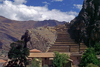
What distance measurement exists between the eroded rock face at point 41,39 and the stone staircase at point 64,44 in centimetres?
310

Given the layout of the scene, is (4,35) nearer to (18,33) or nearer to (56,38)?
(18,33)

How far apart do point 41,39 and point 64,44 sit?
1078 centimetres

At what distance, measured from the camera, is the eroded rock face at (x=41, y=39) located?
64438 millimetres

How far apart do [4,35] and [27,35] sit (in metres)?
98.2

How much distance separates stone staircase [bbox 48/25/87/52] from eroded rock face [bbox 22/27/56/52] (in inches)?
122

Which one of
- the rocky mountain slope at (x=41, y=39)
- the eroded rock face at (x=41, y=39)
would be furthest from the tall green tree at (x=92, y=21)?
the eroded rock face at (x=41, y=39)

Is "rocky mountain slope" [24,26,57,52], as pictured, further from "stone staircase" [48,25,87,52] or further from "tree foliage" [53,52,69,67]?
"tree foliage" [53,52,69,67]

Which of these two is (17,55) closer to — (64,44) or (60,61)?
(60,61)

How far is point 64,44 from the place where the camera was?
61219mm

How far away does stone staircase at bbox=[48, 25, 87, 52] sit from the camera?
2338 inches

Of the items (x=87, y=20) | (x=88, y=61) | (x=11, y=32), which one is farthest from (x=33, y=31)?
(x=11, y=32)

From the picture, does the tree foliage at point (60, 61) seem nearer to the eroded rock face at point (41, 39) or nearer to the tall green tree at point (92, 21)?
the tall green tree at point (92, 21)

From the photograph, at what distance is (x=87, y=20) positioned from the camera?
61375 millimetres

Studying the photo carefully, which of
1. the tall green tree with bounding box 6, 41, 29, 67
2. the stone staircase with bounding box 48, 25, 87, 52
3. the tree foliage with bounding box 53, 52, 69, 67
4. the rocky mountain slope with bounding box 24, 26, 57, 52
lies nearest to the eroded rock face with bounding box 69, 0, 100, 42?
the stone staircase with bounding box 48, 25, 87, 52
